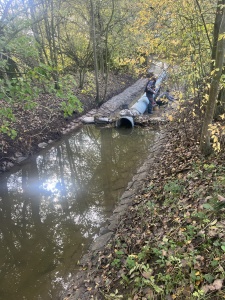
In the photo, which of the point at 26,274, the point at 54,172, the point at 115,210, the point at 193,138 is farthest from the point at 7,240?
the point at 193,138

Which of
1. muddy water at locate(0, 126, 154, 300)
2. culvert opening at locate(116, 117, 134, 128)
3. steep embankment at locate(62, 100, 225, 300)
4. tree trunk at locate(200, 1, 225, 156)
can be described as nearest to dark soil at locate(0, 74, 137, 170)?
muddy water at locate(0, 126, 154, 300)

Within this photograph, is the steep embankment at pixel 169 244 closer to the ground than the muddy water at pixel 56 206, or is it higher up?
higher up

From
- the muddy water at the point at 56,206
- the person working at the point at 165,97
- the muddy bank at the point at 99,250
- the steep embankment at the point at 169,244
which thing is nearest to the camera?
the steep embankment at the point at 169,244

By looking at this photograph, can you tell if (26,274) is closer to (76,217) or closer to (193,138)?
(76,217)

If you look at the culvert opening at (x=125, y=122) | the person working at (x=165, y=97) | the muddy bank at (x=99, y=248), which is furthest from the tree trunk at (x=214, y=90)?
the culvert opening at (x=125, y=122)

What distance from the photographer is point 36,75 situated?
3.84 meters

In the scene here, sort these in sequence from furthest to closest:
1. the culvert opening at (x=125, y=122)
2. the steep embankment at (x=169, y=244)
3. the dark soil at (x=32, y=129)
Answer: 1. the culvert opening at (x=125, y=122)
2. the dark soil at (x=32, y=129)
3. the steep embankment at (x=169, y=244)

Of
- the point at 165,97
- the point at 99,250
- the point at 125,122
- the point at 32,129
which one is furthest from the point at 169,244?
the point at 165,97

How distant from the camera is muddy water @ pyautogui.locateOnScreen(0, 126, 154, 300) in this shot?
4672 millimetres

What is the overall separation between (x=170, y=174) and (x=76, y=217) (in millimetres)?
2705

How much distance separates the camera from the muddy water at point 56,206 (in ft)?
15.3

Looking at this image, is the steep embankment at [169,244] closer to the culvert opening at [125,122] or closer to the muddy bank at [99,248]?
the muddy bank at [99,248]

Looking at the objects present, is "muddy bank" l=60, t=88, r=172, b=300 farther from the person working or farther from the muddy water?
the person working

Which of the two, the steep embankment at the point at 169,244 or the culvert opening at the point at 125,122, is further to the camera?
the culvert opening at the point at 125,122
